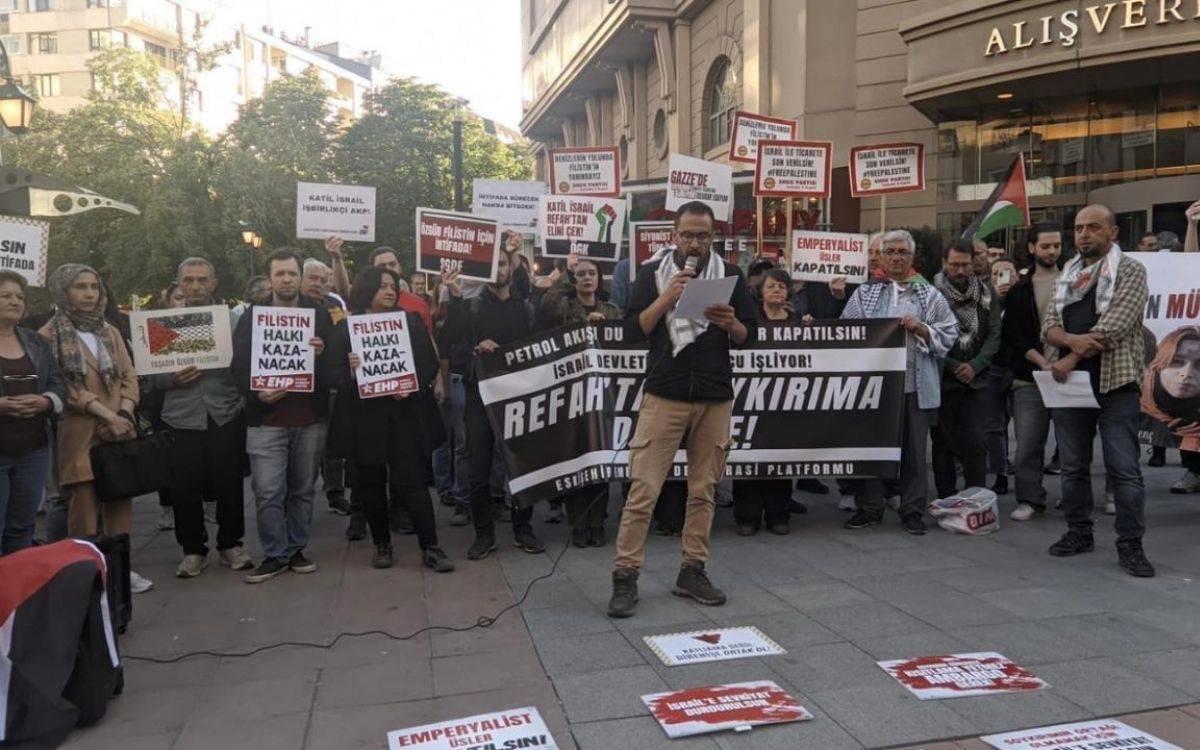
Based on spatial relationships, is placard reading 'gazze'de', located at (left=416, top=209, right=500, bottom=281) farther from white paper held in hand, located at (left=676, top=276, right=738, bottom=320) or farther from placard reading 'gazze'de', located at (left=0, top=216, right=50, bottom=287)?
white paper held in hand, located at (left=676, top=276, right=738, bottom=320)

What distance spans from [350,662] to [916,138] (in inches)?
670

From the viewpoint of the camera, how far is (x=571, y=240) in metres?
9.59

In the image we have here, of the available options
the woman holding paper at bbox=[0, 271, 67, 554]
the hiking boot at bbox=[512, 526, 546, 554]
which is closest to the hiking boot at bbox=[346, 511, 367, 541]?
the hiking boot at bbox=[512, 526, 546, 554]

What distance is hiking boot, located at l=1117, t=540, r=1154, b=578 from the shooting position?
5.53 meters

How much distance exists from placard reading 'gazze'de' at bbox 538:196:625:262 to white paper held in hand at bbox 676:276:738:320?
4744 millimetres

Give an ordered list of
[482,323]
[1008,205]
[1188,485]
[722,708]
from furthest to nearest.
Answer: [1008,205] < [1188,485] < [482,323] < [722,708]

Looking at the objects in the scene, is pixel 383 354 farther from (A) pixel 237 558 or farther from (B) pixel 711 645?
(B) pixel 711 645

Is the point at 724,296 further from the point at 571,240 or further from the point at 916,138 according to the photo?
the point at 916,138

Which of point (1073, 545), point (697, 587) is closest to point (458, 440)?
point (697, 587)

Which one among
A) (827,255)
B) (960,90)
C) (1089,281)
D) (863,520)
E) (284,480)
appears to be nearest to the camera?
(1089,281)

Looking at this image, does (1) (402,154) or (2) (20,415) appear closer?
(2) (20,415)

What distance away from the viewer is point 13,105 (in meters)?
10.7

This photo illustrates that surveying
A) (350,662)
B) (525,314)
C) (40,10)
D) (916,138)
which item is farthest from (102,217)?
(40,10)

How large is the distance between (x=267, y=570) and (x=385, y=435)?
1127mm
